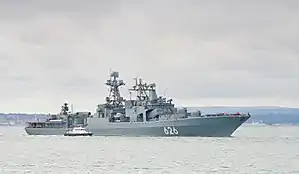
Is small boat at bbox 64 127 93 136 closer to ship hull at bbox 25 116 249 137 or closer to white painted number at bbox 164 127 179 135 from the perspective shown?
ship hull at bbox 25 116 249 137

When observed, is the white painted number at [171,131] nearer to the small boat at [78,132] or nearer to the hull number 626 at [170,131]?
the hull number 626 at [170,131]

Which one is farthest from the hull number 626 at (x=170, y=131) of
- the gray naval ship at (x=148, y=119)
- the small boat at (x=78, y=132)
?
the small boat at (x=78, y=132)

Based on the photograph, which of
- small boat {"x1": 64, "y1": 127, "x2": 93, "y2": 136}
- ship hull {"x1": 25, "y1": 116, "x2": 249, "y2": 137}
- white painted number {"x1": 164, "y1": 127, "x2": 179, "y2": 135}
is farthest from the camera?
small boat {"x1": 64, "y1": 127, "x2": 93, "y2": 136}

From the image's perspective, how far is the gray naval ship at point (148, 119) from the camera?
119188 mm

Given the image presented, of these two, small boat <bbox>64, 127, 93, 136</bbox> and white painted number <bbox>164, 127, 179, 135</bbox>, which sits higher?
small boat <bbox>64, 127, 93, 136</bbox>

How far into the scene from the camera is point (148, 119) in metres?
127

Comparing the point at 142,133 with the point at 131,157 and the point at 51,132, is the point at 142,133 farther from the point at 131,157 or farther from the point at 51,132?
the point at 131,157

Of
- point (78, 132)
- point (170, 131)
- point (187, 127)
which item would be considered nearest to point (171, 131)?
point (170, 131)

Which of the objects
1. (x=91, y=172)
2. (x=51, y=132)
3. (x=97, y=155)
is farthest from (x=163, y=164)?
(x=51, y=132)

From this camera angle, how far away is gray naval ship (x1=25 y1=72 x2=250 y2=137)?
4692 inches

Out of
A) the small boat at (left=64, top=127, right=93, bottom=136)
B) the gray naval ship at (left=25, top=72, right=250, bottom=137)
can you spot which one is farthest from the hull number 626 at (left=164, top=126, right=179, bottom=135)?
the small boat at (left=64, top=127, right=93, bottom=136)

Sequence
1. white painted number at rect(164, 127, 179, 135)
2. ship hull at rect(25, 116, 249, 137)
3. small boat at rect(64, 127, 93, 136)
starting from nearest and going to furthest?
ship hull at rect(25, 116, 249, 137) < white painted number at rect(164, 127, 179, 135) < small boat at rect(64, 127, 93, 136)

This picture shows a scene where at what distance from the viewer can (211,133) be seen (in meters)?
122

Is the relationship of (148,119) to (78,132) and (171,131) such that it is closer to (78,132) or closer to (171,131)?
(171,131)
